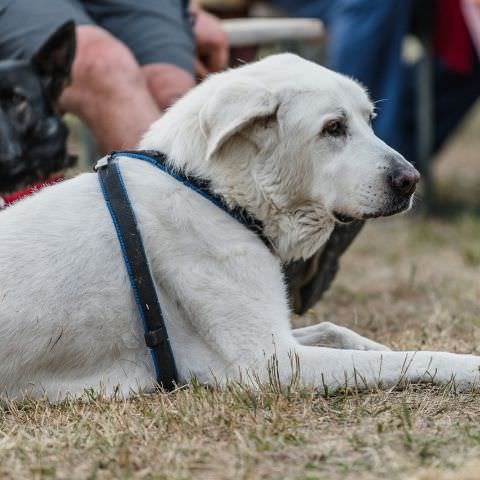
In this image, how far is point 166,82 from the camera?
483 cm

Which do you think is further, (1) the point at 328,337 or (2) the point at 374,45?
(2) the point at 374,45

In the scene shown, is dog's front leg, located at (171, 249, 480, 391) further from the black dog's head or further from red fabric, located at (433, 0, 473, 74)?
red fabric, located at (433, 0, 473, 74)

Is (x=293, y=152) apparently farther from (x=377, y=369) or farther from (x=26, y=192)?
(x=26, y=192)

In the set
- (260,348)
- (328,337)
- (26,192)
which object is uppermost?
(26,192)

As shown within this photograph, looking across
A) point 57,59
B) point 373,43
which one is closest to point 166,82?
point 57,59

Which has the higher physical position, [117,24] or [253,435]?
[117,24]

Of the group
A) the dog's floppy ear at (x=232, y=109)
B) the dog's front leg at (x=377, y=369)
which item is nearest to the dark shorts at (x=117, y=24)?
the dog's floppy ear at (x=232, y=109)

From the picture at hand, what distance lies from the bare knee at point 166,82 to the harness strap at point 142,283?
1.83m

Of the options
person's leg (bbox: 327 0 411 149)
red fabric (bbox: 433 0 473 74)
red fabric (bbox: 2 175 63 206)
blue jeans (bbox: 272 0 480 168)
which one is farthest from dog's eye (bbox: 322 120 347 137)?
red fabric (bbox: 433 0 473 74)

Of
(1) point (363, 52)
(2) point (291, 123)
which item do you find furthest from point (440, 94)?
(2) point (291, 123)

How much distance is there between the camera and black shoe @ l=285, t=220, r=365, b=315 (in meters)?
3.77

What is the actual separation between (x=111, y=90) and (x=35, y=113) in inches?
14.8

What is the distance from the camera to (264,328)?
2.94 m

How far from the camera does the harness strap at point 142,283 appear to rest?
2979mm
